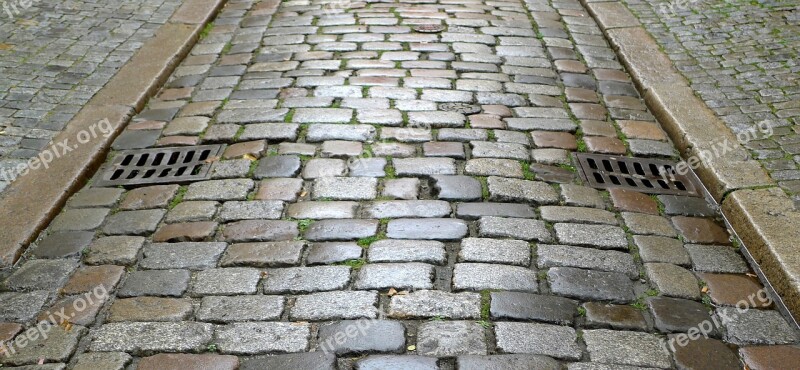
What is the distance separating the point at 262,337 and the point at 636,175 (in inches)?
94.7

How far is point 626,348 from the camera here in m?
2.93

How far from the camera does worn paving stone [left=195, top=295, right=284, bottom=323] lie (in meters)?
3.08

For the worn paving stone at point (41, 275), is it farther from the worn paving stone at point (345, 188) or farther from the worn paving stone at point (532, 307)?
the worn paving stone at point (532, 307)

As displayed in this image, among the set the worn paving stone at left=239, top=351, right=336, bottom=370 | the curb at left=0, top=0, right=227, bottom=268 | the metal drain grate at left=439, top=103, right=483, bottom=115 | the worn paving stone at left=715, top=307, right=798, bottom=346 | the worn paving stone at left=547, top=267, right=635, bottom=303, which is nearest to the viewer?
the worn paving stone at left=239, top=351, right=336, bottom=370

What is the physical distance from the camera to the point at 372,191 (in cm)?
403

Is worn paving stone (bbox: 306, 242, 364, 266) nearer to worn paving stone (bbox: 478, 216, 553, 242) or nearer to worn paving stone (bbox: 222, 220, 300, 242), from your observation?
worn paving stone (bbox: 222, 220, 300, 242)

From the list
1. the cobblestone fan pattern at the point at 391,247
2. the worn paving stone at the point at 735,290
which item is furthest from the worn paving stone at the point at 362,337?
the worn paving stone at the point at 735,290

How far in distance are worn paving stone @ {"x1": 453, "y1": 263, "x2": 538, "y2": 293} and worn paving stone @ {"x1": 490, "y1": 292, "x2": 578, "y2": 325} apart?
2.2 inches

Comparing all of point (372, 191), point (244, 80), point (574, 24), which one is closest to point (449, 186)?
point (372, 191)

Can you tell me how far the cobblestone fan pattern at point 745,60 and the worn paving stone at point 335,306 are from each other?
230 centimetres

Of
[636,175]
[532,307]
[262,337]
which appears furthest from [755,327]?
[262,337]

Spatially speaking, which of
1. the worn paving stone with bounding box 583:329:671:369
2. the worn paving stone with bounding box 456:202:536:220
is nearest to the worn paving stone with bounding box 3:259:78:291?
the worn paving stone with bounding box 456:202:536:220

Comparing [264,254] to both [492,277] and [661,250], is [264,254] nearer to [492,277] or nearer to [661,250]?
[492,277]

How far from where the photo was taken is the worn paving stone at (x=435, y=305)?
3.07 metres
